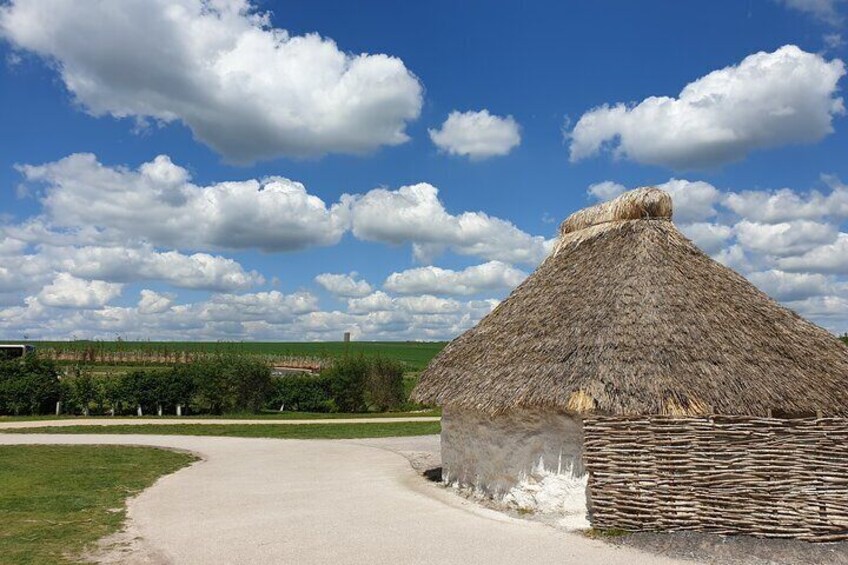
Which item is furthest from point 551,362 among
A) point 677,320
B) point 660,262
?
point 660,262

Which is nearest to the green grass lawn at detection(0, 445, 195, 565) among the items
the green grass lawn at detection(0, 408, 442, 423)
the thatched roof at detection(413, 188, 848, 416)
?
the thatched roof at detection(413, 188, 848, 416)

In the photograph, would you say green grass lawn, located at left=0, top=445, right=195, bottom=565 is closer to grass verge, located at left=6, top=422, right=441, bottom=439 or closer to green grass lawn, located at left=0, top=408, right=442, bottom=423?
grass verge, located at left=6, top=422, right=441, bottom=439

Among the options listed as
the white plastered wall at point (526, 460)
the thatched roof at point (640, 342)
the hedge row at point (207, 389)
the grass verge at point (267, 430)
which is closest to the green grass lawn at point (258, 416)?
the hedge row at point (207, 389)

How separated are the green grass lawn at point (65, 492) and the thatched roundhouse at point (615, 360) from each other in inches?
277

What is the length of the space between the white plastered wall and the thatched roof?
0.56m

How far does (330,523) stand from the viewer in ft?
38.0

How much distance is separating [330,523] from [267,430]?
58.1 ft

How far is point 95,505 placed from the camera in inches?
524

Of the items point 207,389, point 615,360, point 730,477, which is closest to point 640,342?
point 615,360

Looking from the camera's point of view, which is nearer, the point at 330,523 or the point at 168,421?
the point at 330,523

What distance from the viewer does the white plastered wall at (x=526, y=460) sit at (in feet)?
36.8

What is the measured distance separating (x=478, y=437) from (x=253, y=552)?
17.3 feet

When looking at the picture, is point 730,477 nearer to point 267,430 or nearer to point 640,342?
point 640,342

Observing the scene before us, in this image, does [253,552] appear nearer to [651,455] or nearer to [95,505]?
[95,505]
